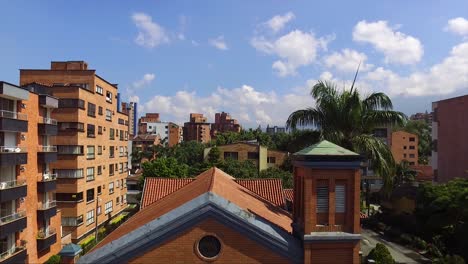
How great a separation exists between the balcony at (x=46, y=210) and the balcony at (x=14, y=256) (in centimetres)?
304

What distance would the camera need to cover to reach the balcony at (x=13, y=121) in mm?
24173

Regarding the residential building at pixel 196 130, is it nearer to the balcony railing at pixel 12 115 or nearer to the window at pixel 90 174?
the window at pixel 90 174

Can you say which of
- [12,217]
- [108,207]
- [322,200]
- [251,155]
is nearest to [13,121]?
[12,217]

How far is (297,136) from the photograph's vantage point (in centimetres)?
1819

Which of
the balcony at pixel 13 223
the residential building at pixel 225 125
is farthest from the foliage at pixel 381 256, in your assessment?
the residential building at pixel 225 125

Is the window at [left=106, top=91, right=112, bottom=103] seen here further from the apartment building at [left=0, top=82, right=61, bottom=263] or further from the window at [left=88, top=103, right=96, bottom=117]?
the apartment building at [left=0, top=82, right=61, bottom=263]

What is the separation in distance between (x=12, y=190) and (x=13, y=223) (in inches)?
81.7

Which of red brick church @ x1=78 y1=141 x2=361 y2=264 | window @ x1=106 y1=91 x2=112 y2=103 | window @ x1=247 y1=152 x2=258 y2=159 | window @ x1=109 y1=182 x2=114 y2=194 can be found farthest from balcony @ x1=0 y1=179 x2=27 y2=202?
window @ x1=247 y1=152 x2=258 y2=159

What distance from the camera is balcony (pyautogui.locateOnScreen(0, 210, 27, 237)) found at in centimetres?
2395

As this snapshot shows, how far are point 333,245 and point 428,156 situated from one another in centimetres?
9241

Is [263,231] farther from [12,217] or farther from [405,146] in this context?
[405,146]

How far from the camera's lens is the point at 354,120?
1695 cm

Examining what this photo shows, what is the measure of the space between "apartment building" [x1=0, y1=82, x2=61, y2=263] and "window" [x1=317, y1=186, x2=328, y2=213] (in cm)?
2015

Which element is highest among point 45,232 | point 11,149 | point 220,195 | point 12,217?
point 11,149
